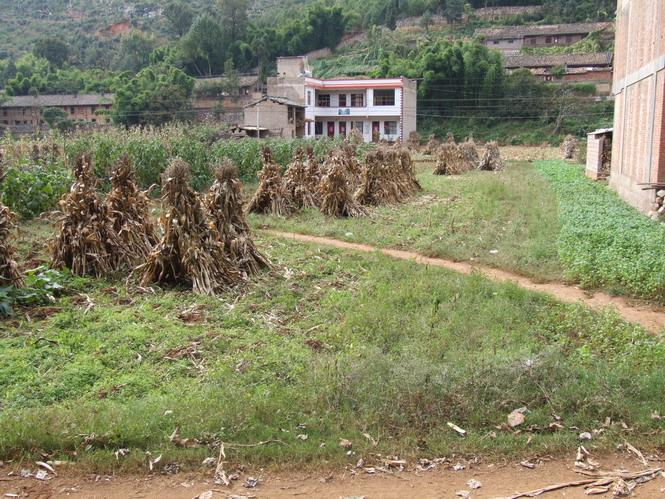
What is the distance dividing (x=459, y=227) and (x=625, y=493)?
1061 cm

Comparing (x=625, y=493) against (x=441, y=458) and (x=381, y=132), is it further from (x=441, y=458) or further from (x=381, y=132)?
(x=381, y=132)

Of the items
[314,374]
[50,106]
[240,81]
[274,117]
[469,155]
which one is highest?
[240,81]

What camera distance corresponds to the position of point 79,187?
10289 mm

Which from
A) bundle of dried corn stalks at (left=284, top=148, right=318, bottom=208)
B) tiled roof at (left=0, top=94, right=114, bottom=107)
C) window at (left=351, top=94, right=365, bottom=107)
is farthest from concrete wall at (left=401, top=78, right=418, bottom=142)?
bundle of dried corn stalks at (left=284, top=148, right=318, bottom=208)

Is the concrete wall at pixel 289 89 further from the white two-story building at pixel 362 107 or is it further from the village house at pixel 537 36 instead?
the village house at pixel 537 36

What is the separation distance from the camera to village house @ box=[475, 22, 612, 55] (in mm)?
73688

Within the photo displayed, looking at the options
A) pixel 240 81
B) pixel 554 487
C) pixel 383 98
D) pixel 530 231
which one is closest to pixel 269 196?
pixel 530 231

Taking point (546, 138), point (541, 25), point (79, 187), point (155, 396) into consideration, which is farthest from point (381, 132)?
point (155, 396)

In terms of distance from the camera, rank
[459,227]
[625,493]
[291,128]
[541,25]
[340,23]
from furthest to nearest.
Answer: [340,23] < [541,25] < [291,128] < [459,227] < [625,493]

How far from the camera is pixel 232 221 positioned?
10906mm

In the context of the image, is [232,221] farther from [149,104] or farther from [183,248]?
A: [149,104]

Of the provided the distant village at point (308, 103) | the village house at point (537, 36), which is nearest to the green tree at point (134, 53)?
the distant village at point (308, 103)

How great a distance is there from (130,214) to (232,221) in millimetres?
1780

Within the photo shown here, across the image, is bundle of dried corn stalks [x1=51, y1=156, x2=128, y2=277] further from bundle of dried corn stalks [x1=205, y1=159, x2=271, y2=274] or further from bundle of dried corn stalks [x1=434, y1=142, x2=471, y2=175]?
bundle of dried corn stalks [x1=434, y1=142, x2=471, y2=175]
